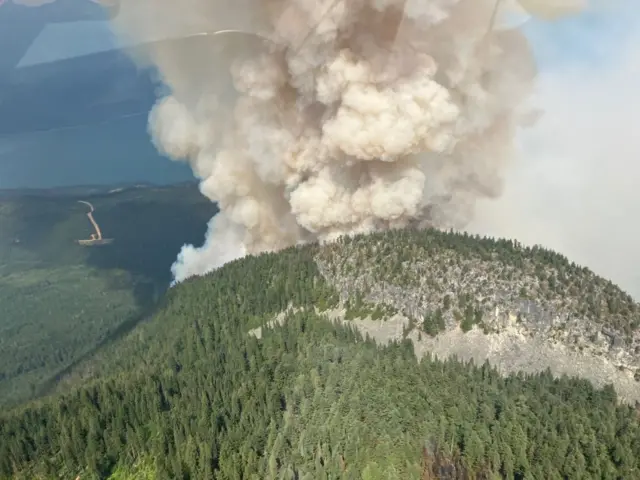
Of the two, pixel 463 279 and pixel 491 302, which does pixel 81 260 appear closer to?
pixel 463 279

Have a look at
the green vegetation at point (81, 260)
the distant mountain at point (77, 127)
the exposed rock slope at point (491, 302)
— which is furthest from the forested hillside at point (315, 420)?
the green vegetation at point (81, 260)

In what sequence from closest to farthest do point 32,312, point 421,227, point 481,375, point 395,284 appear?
point 481,375
point 395,284
point 421,227
point 32,312

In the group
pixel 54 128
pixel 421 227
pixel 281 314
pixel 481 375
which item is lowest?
pixel 481 375

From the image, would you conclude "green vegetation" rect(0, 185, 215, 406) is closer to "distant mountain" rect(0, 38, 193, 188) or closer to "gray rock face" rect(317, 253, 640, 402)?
"distant mountain" rect(0, 38, 193, 188)

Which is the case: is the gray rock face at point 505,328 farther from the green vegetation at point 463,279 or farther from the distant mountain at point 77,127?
the distant mountain at point 77,127

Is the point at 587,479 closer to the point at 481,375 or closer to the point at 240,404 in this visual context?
the point at 481,375

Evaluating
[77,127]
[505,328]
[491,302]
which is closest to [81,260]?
[77,127]

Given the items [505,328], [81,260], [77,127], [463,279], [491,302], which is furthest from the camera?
[81,260]

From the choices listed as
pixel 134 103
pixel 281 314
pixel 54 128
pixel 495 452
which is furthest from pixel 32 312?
pixel 495 452
